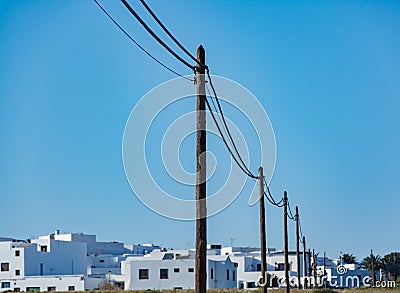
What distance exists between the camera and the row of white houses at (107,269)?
298 ft

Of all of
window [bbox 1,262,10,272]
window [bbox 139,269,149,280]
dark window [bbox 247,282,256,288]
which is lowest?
dark window [bbox 247,282,256,288]

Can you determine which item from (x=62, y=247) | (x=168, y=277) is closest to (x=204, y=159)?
(x=168, y=277)

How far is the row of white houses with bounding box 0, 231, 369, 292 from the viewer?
3573 inches

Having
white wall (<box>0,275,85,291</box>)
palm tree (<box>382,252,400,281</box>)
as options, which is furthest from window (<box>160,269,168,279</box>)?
palm tree (<box>382,252,400,281</box>)

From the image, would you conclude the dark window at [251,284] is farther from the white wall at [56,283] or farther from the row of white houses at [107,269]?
the white wall at [56,283]

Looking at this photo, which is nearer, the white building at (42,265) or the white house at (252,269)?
the white building at (42,265)

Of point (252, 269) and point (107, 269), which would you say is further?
point (107, 269)

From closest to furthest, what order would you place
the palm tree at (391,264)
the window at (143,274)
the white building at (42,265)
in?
the window at (143,274) → the white building at (42,265) → the palm tree at (391,264)

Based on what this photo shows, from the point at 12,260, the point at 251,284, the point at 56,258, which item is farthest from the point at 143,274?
the point at 56,258

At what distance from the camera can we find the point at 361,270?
456 ft

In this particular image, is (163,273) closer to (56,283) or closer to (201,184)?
(56,283)

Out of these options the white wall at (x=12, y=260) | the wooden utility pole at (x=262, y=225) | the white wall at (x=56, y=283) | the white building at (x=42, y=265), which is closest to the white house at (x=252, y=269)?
the white wall at (x=56, y=283)

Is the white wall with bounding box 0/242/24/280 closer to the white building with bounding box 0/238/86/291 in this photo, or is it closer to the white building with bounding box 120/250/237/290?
the white building with bounding box 0/238/86/291

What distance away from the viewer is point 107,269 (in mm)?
112438
